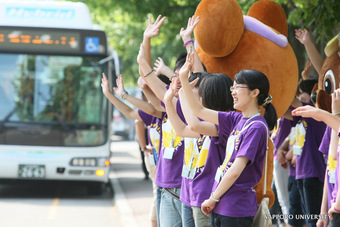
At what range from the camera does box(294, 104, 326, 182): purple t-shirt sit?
6.53 m

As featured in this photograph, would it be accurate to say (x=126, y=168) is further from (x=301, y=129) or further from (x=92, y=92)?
(x=301, y=129)

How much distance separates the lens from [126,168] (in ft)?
60.4

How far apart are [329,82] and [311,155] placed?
99 centimetres

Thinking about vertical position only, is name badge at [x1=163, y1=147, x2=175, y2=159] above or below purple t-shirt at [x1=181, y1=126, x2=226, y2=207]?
below

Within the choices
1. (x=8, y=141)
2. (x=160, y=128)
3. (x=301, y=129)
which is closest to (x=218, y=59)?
(x=160, y=128)

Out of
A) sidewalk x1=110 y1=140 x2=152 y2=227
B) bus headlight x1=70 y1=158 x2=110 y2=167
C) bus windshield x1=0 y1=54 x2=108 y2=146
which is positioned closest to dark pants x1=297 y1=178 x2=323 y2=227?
sidewalk x1=110 y1=140 x2=152 y2=227

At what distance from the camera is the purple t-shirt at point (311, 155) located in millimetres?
6527

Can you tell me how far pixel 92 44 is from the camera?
11.3m

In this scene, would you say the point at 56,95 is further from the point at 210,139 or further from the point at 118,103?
the point at 210,139

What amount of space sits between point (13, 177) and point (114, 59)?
2536 millimetres

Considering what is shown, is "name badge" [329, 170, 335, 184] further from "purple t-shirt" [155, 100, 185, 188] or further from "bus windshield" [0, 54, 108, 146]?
"bus windshield" [0, 54, 108, 146]

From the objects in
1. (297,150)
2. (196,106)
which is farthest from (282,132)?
(196,106)

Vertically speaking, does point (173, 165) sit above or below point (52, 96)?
above

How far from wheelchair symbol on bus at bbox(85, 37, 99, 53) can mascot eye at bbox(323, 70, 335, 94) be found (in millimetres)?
5953
